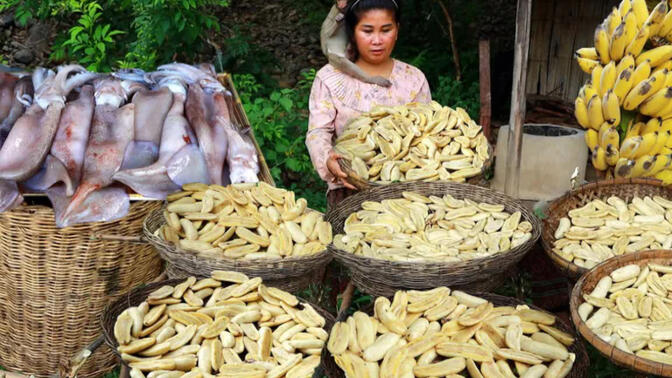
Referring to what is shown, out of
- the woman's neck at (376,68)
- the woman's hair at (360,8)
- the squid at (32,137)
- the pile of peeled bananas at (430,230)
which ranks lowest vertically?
the pile of peeled bananas at (430,230)

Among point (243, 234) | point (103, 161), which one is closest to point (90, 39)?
point (103, 161)

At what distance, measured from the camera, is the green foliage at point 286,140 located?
4.64m

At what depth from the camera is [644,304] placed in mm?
1749

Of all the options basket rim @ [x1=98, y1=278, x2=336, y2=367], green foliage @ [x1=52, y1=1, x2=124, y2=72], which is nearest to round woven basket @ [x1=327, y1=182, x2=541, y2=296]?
basket rim @ [x1=98, y1=278, x2=336, y2=367]

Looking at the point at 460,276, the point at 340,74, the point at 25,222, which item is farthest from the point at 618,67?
the point at 25,222

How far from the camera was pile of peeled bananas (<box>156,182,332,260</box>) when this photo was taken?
Answer: 6.86ft

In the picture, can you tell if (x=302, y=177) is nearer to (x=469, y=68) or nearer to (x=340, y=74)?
(x=340, y=74)

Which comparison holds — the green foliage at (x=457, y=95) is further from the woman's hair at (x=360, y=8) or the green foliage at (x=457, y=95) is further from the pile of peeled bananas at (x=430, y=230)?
the pile of peeled bananas at (x=430, y=230)

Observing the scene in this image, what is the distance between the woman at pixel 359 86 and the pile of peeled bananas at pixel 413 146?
17cm

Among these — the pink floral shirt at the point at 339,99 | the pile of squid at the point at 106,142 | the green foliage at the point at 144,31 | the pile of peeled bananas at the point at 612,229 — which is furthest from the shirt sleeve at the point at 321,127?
the green foliage at the point at 144,31

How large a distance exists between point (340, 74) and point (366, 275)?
1371 mm

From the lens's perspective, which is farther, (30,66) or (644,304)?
(30,66)

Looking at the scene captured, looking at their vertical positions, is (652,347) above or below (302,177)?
above

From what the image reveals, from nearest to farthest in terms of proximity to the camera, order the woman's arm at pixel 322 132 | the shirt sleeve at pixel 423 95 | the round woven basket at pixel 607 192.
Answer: the round woven basket at pixel 607 192, the woman's arm at pixel 322 132, the shirt sleeve at pixel 423 95
